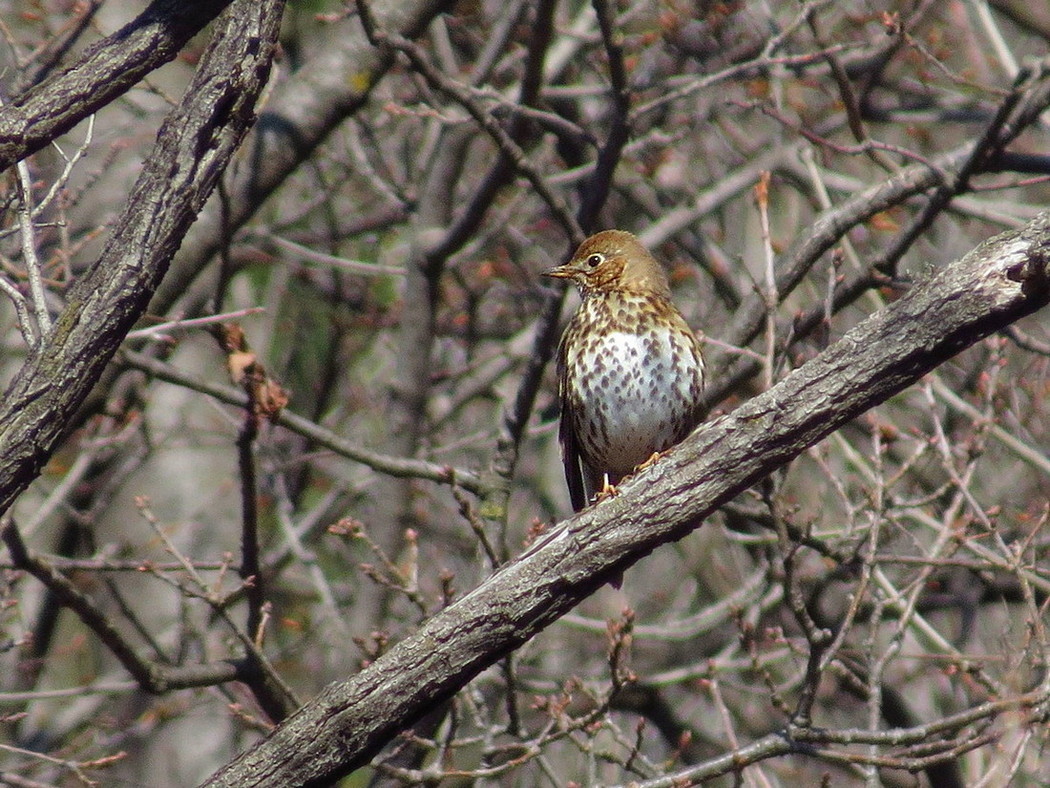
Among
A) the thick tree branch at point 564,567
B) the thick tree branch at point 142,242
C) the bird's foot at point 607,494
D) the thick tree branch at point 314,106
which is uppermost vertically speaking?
the thick tree branch at point 314,106

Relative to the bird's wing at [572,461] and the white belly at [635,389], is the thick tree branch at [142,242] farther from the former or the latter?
the bird's wing at [572,461]

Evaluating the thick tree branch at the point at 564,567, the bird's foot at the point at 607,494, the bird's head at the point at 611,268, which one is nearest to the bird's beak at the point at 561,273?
the bird's head at the point at 611,268

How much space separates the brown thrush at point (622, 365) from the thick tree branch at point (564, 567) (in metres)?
1.73

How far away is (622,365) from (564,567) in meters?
2.06

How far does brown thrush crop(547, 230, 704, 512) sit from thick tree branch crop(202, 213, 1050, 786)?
5.69ft

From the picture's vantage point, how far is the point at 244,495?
4.93 meters

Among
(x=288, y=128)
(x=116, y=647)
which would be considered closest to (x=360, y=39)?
(x=288, y=128)

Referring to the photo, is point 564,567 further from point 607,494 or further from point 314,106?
point 314,106

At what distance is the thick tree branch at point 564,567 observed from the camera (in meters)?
3.49

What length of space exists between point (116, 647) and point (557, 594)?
1919 millimetres

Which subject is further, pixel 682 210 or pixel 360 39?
pixel 682 210

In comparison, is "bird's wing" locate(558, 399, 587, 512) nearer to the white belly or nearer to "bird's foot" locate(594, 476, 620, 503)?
the white belly

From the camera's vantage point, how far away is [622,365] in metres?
5.60

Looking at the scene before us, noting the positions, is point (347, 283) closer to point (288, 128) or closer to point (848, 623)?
point (288, 128)
